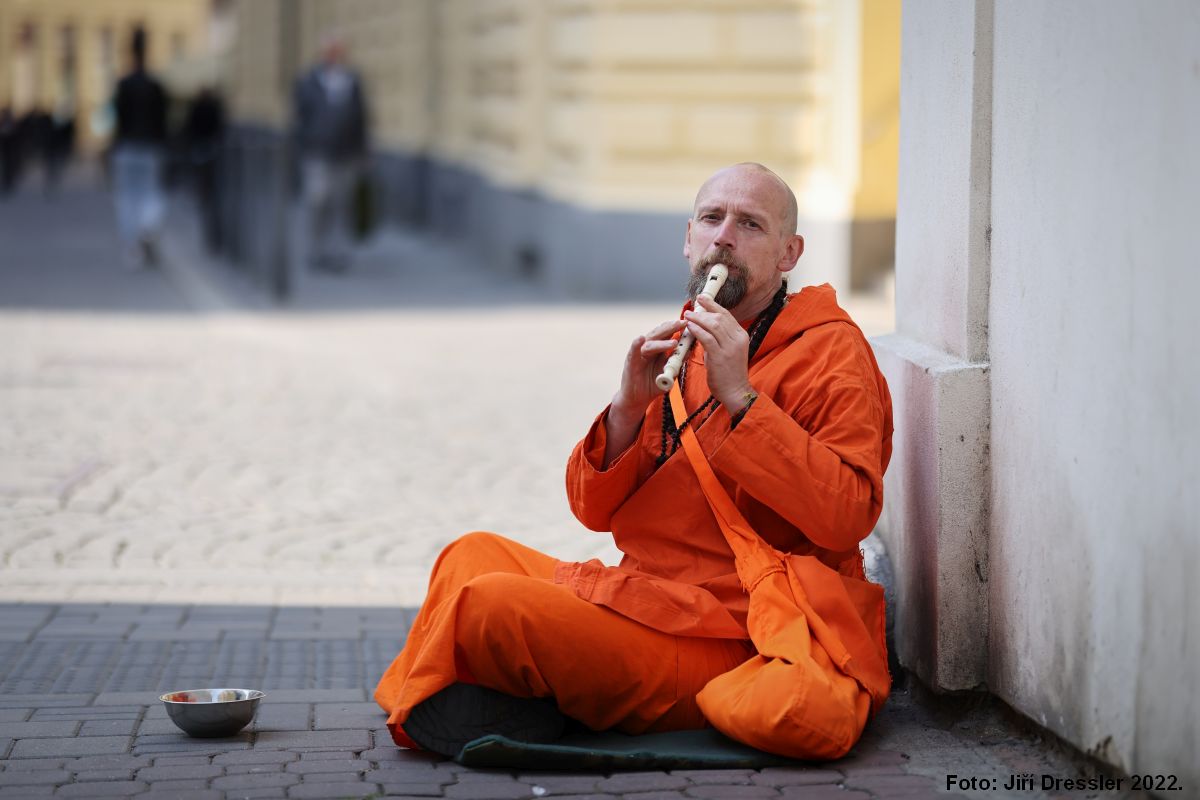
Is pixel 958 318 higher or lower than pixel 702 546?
higher

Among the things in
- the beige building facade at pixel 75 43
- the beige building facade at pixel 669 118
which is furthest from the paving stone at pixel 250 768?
the beige building facade at pixel 75 43

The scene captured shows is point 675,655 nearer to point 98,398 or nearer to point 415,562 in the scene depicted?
point 415,562

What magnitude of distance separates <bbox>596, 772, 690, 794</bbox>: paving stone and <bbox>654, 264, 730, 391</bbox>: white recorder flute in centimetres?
82

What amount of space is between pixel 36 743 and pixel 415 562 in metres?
2.40

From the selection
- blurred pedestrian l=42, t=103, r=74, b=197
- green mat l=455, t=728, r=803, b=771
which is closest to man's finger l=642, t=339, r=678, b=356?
green mat l=455, t=728, r=803, b=771

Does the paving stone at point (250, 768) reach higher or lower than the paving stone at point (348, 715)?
higher

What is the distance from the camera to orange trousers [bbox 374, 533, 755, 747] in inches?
152

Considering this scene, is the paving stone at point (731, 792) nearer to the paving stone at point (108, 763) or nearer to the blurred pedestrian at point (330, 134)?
the paving stone at point (108, 763)

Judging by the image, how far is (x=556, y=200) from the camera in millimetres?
15797

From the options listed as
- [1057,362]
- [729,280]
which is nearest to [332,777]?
[729,280]

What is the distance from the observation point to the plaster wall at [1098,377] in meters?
3.24

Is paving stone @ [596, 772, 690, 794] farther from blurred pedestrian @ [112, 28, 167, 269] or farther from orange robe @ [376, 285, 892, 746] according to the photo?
blurred pedestrian @ [112, 28, 167, 269]

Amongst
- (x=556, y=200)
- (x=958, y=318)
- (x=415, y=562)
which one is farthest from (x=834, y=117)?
(x=958, y=318)

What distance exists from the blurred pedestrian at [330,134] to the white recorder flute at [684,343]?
45.2 ft
